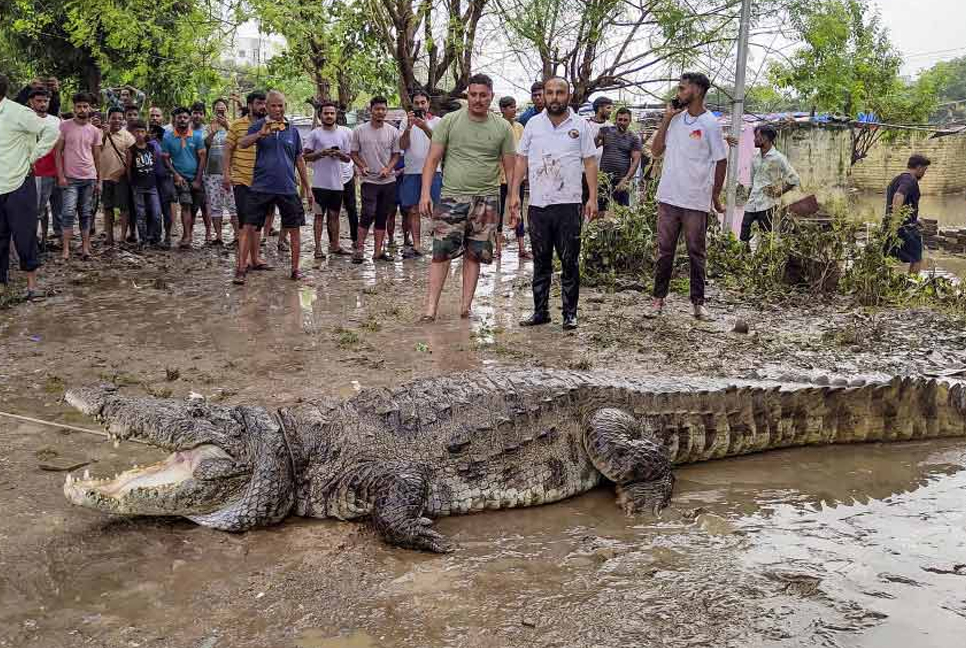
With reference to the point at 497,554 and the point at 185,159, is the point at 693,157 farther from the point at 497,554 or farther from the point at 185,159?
the point at 185,159

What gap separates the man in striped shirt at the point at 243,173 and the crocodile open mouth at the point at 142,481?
5.30 metres

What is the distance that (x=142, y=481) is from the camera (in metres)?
3.31

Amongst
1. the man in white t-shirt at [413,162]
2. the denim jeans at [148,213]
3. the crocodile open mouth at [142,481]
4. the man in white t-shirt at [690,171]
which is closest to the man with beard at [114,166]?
the denim jeans at [148,213]

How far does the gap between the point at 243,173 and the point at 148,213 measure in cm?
258

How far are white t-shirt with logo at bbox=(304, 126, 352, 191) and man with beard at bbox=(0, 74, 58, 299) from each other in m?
3.16

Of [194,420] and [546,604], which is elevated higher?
[194,420]

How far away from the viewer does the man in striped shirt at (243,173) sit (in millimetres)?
8492

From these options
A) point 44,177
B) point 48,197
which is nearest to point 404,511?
point 44,177

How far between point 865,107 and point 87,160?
20.7m

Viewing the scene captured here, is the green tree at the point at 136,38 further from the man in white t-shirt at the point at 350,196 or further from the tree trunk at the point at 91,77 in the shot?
the man in white t-shirt at the point at 350,196

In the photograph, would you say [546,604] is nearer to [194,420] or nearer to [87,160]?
[194,420]

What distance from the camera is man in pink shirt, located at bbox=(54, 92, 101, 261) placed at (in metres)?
9.21

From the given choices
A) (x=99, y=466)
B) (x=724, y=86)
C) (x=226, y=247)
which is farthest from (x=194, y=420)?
(x=724, y=86)

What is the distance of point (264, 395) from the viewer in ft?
16.4
